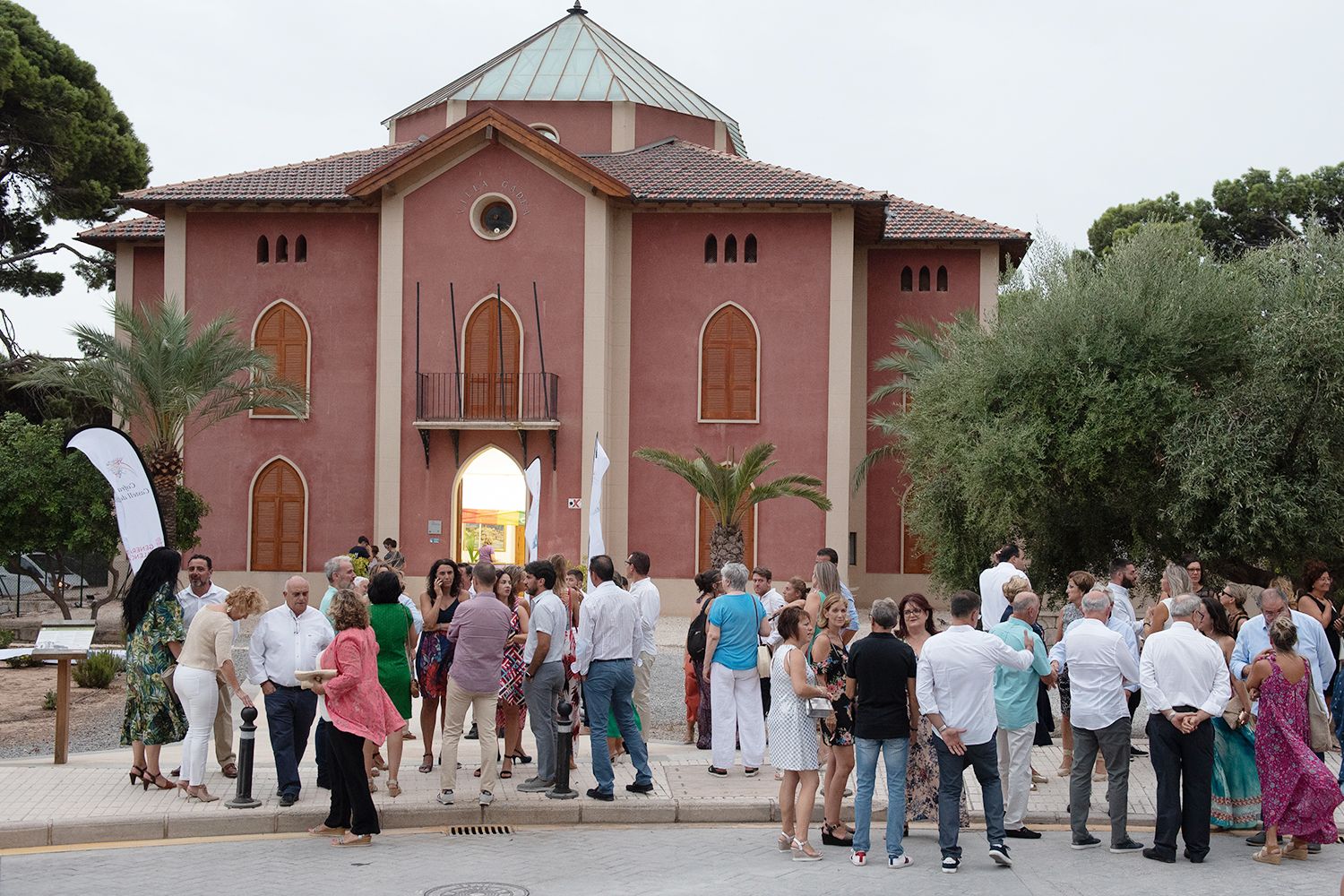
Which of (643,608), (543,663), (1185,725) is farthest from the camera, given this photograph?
(643,608)

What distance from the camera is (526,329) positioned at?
28.1 meters

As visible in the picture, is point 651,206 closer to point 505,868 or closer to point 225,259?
point 225,259

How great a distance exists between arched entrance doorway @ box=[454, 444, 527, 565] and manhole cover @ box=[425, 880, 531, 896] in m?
20.5

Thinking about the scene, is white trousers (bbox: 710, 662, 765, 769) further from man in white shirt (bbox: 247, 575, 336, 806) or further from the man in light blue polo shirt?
man in white shirt (bbox: 247, 575, 336, 806)

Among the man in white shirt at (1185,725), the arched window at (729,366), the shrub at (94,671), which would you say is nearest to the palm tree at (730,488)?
the arched window at (729,366)

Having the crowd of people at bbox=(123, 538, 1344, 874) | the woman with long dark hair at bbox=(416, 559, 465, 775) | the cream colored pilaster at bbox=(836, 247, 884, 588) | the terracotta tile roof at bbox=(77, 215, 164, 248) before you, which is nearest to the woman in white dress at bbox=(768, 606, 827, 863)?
the crowd of people at bbox=(123, 538, 1344, 874)

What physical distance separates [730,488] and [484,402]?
224 inches

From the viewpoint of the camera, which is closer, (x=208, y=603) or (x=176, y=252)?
(x=208, y=603)

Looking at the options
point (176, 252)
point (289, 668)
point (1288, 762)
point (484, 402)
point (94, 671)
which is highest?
point (176, 252)

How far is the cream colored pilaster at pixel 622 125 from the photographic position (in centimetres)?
3183

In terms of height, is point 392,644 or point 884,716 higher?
point 392,644

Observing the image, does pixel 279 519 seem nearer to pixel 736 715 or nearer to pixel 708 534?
pixel 708 534

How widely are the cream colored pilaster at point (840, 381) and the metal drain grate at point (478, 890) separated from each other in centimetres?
2027

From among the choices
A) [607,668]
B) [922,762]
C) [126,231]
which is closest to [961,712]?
[922,762]
